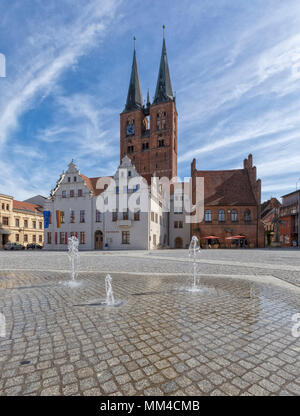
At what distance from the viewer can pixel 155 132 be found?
51.5 m

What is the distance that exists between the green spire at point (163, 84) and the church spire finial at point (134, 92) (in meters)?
5.60

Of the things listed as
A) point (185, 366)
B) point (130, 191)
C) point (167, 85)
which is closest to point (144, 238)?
point (130, 191)

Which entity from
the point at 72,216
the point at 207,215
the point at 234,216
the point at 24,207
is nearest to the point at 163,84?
the point at 207,215

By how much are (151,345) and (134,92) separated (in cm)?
6371

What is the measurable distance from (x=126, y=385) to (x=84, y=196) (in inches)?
Result: 1295

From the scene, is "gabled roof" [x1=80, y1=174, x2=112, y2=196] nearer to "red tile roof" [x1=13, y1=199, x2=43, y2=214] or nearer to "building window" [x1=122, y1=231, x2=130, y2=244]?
"building window" [x1=122, y1=231, x2=130, y2=244]

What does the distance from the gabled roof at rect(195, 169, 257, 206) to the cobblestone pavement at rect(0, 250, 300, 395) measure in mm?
34762

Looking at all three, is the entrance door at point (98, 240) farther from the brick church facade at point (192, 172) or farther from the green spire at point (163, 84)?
the green spire at point (163, 84)

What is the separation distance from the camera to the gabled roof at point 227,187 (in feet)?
128

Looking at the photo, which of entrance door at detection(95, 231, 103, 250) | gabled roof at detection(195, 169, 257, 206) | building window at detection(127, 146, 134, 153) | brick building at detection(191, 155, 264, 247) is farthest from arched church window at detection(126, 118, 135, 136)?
entrance door at detection(95, 231, 103, 250)

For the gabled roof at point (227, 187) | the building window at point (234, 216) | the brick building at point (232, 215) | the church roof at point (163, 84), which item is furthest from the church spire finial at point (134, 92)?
the building window at point (234, 216)

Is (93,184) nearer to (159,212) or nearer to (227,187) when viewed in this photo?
(159,212)

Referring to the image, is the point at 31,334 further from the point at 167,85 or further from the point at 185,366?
the point at 167,85
